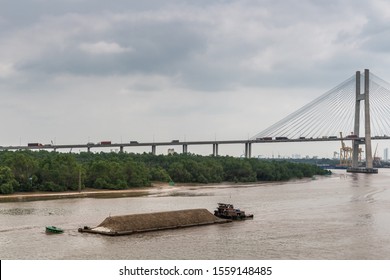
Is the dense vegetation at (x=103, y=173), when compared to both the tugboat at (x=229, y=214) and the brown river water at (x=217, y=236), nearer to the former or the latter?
the brown river water at (x=217, y=236)

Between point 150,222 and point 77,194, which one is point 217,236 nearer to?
point 150,222

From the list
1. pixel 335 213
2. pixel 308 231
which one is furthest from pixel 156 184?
pixel 308 231

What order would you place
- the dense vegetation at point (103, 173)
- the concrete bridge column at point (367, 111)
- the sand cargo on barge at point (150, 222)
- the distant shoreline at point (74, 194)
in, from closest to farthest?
the sand cargo on barge at point (150, 222)
the distant shoreline at point (74, 194)
the dense vegetation at point (103, 173)
the concrete bridge column at point (367, 111)

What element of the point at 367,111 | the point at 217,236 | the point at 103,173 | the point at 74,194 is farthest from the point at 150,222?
the point at 367,111

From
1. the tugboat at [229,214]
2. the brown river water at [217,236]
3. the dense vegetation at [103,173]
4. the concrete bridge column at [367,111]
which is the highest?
the concrete bridge column at [367,111]

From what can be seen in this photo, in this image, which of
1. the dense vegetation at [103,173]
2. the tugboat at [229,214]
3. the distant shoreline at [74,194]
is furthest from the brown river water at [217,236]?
the dense vegetation at [103,173]

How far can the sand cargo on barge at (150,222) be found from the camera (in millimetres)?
36156

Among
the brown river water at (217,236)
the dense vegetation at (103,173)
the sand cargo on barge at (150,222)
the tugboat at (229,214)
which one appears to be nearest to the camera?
the brown river water at (217,236)

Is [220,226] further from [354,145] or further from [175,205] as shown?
[354,145]

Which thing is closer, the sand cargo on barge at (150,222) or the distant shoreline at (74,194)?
the sand cargo on barge at (150,222)

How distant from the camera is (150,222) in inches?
1500

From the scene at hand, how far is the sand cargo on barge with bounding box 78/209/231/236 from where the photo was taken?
36.2 metres

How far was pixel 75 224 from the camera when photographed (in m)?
40.8

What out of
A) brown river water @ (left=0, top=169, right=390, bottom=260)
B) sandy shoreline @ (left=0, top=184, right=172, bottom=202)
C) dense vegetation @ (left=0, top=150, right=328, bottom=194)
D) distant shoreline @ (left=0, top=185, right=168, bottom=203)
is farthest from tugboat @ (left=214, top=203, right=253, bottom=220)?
dense vegetation @ (left=0, top=150, right=328, bottom=194)
